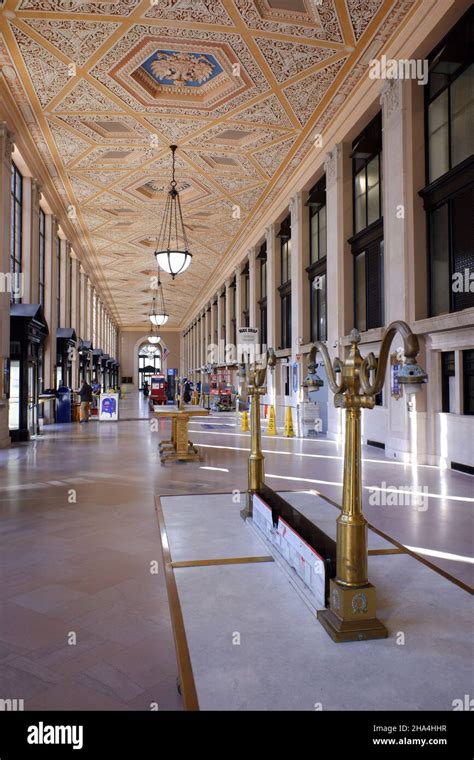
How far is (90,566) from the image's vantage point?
3490mm

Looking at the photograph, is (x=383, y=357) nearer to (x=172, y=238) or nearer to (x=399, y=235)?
(x=399, y=235)

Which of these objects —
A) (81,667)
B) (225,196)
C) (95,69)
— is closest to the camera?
(81,667)

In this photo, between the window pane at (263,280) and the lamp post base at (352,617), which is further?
the window pane at (263,280)

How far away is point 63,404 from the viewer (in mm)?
16703

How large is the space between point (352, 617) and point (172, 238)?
20.7 m

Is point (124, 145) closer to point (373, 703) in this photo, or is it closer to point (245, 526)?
point (245, 526)

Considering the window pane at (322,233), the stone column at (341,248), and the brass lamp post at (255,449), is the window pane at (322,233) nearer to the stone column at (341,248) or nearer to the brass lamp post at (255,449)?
the stone column at (341,248)

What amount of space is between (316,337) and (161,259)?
5.55 meters

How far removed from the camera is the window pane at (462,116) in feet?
24.8

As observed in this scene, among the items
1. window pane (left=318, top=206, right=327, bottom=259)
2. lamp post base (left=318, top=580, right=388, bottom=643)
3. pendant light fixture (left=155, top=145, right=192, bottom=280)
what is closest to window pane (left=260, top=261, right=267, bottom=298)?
pendant light fixture (left=155, top=145, right=192, bottom=280)

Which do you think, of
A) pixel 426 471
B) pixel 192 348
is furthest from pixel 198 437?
pixel 192 348

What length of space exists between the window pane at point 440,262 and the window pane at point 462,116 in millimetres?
817

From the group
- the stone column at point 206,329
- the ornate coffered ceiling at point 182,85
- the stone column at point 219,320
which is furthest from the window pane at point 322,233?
the stone column at point 206,329

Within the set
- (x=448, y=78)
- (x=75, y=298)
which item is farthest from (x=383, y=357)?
(x=75, y=298)
